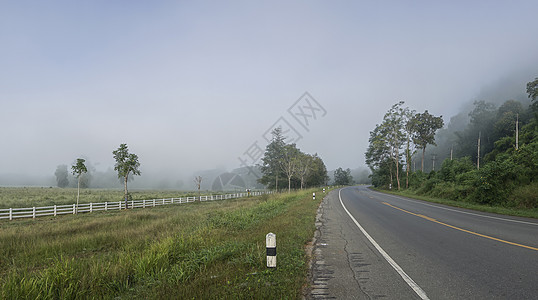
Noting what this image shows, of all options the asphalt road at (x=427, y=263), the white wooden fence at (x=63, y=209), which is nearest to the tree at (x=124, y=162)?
the white wooden fence at (x=63, y=209)

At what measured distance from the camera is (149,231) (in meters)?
11.4

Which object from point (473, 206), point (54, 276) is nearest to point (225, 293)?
point (54, 276)

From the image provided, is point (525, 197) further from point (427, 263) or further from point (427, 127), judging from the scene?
point (427, 127)

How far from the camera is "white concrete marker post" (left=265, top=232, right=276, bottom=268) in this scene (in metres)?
4.16

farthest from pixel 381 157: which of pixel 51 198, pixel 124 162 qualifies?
pixel 51 198

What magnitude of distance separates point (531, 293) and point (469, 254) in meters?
1.93

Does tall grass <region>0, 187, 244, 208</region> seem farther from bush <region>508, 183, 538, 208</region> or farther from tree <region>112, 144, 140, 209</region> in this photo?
→ bush <region>508, 183, 538, 208</region>

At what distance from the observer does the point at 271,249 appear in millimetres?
4215

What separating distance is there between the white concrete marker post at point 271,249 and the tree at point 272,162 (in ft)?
184

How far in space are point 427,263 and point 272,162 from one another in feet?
196

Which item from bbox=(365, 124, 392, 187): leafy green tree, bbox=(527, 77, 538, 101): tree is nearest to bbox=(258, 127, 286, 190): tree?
bbox=(365, 124, 392, 187): leafy green tree

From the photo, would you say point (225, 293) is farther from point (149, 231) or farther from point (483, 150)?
point (483, 150)

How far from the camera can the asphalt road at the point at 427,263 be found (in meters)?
3.47

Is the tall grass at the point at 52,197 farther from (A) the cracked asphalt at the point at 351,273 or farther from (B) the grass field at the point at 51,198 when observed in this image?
(A) the cracked asphalt at the point at 351,273
